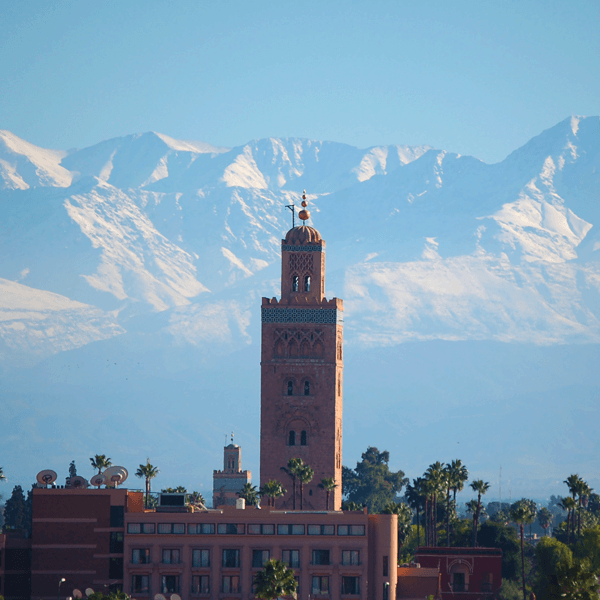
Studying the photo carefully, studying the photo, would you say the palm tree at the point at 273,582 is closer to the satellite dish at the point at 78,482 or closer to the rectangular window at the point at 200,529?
the rectangular window at the point at 200,529

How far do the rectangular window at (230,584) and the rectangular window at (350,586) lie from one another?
8.19m

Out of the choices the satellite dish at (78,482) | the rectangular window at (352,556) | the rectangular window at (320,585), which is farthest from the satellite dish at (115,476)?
the rectangular window at (352,556)

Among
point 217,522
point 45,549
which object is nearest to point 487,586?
point 217,522

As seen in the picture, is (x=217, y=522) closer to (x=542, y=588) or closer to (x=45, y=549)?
(x=45, y=549)

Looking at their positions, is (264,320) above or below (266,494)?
above

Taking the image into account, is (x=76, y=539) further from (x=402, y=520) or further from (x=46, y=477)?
(x=402, y=520)

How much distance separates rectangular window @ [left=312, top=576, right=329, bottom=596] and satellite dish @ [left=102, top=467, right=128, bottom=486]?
17.1 meters

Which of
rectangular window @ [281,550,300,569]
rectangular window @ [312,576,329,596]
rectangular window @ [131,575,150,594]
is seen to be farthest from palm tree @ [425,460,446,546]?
rectangular window @ [131,575,150,594]

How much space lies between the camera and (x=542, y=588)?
436ft

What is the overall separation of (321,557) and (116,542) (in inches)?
624

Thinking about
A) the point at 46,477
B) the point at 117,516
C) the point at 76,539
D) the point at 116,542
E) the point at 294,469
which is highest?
the point at 294,469

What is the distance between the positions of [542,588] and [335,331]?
114 feet

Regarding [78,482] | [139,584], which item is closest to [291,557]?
[139,584]

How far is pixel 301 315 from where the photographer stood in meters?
155
